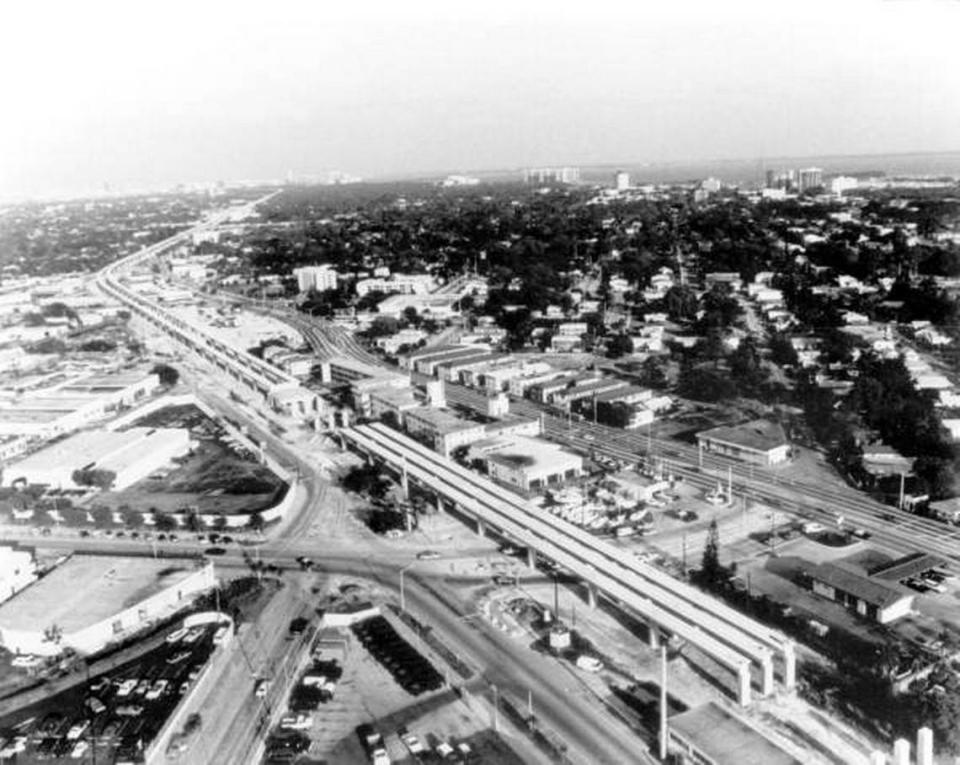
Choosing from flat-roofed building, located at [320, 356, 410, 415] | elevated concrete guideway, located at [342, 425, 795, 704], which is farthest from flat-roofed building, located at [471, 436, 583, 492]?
flat-roofed building, located at [320, 356, 410, 415]

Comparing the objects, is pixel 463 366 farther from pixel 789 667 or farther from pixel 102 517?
pixel 789 667

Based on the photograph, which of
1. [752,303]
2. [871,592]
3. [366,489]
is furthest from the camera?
[752,303]

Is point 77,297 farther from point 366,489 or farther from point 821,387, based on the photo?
point 821,387

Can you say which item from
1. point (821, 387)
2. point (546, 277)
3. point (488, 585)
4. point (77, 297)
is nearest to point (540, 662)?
point (488, 585)

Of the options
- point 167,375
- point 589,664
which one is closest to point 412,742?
point 589,664

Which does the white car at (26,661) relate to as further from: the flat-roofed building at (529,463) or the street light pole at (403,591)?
the flat-roofed building at (529,463)

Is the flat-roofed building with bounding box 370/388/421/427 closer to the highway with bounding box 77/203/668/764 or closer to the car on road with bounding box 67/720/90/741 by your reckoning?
the highway with bounding box 77/203/668/764
